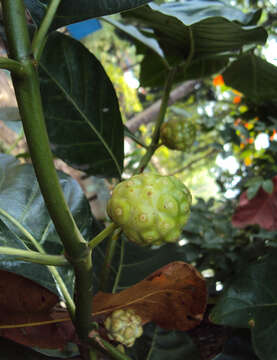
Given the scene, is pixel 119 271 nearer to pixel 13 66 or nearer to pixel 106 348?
pixel 106 348

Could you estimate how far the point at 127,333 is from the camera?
1.75 ft

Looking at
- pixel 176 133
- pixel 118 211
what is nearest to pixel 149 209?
pixel 118 211

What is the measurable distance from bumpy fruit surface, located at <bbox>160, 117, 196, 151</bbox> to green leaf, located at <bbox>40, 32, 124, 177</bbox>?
11 cm

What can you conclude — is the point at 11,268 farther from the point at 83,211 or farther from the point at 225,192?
the point at 225,192

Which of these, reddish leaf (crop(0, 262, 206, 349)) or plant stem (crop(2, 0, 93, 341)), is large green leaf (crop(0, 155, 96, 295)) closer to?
reddish leaf (crop(0, 262, 206, 349))

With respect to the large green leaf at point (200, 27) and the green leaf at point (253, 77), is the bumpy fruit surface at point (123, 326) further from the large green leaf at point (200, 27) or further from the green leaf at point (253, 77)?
the green leaf at point (253, 77)

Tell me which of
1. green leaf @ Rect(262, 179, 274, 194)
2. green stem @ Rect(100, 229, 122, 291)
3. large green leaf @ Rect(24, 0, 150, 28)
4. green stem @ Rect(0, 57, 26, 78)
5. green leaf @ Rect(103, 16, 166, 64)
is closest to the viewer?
green stem @ Rect(0, 57, 26, 78)

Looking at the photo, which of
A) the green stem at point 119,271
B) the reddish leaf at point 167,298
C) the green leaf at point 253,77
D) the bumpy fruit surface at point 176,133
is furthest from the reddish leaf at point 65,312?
the green leaf at point 253,77

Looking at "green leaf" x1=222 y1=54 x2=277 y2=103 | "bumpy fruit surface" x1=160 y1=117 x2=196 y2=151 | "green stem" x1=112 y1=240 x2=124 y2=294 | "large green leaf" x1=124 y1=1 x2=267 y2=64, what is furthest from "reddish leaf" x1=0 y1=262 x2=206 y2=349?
"green leaf" x1=222 y1=54 x2=277 y2=103

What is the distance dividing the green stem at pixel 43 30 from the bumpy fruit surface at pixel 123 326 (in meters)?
0.39

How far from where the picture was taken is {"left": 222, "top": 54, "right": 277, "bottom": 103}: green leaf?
0.82m

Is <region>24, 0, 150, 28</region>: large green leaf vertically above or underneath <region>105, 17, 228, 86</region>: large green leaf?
above

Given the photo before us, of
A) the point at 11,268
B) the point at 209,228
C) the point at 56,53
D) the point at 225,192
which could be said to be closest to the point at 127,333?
the point at 11,268

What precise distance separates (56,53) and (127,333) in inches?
17.9
